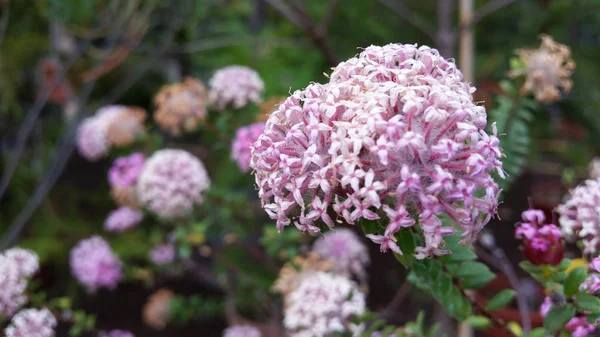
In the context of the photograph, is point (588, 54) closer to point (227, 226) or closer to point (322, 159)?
point (227, 226)

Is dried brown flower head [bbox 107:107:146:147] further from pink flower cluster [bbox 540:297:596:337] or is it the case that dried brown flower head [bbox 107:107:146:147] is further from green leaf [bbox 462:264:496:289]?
pink flower cluster [bbox 540:297:596:337]

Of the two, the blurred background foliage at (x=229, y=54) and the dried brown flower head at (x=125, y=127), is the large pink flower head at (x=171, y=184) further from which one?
the dried brown flower head at (x=125, y=127)

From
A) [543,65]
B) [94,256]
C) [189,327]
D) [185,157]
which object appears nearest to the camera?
[543,65]

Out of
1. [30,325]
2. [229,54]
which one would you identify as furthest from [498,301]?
[229,54]

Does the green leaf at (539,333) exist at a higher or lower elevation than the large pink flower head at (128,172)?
higher

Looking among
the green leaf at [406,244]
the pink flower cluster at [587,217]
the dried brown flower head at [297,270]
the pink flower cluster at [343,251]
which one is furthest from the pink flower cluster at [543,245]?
the pink flower cluster at [343,251]

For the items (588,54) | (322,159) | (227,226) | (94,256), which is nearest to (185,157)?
(227,226)
